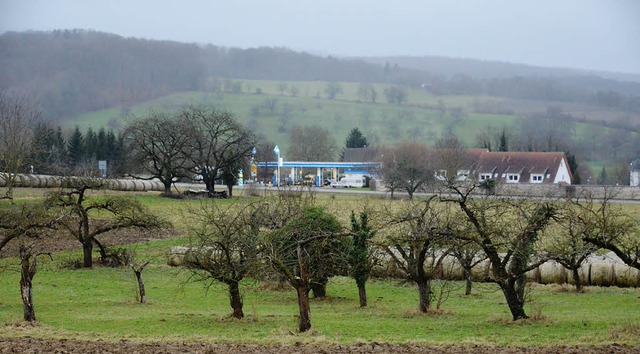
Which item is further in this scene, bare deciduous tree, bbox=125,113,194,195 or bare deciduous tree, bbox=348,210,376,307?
bare deciduous tree, bbox=125,113,194,195

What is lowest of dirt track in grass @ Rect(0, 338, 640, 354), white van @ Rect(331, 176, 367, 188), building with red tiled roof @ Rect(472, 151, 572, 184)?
dirt track in grass @ Rect(0, 338, 640, 354)

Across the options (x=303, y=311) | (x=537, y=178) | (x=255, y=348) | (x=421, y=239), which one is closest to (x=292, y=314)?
(x=303, y=311)

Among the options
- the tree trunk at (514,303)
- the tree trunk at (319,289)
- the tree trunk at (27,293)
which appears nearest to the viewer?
the tree trunk at (514,303)

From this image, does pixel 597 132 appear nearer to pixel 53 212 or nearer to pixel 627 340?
pixel 53 212

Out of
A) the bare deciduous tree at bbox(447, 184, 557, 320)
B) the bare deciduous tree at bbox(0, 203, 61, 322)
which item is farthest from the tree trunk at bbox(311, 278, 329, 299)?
the bare deciduous tree at bbox(0, 203, 61, 322)

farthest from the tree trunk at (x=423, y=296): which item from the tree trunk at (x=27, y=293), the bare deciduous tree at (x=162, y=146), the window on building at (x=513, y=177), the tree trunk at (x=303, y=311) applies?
the window on building at (x=513, y=177)

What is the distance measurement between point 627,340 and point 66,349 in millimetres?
13562

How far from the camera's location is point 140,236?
168ft

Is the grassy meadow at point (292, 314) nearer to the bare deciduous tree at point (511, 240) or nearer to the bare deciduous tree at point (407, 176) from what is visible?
the bare deciduous tree at point (511, 240)

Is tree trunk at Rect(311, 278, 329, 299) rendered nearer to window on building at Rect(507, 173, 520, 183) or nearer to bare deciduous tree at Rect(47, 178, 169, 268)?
bare deciduous tree at Rect(47, 178, 169, 268)

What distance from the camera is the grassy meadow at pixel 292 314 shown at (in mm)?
22281

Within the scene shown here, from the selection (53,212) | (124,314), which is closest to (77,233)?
(53,212)

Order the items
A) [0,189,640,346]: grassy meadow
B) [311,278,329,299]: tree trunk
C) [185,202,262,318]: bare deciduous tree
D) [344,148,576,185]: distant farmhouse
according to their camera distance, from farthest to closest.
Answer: [344,148,576,185]: distant farmhouse, [311,278,329,299]: tree trunk, [185,202,262,318]: bare deciduous tree, [0,189,640,346]: grassy meadow

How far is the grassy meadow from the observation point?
22.3m
